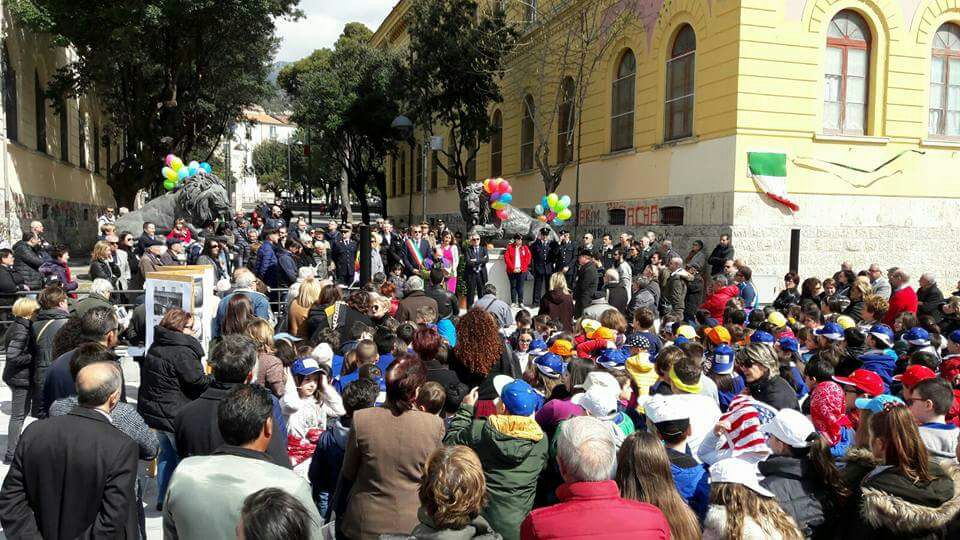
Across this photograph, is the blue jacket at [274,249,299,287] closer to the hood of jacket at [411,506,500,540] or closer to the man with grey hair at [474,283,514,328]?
the man with grey hair at [474,283,514,328]

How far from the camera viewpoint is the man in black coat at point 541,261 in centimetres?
1559

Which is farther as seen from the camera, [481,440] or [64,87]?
[64,87]

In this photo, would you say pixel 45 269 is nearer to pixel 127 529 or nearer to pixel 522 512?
pixel 127 529

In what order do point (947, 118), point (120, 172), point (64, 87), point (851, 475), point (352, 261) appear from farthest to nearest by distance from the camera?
point (120, 172) → point (64, 87) → point (947, 118) → point (352, 261) → point (851, 475)

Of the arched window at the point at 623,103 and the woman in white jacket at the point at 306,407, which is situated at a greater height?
the arched window at the point at 623,103

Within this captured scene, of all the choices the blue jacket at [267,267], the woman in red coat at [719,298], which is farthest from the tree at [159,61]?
the woman in red coat at [719,298]

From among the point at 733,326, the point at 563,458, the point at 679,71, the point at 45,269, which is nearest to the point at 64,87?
the point at 45,269

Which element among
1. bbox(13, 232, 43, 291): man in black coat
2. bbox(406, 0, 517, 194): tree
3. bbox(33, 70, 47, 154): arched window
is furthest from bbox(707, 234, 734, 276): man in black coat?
bbox(33, 70, 47, 154): arched window

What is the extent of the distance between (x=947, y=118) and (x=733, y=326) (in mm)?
14952

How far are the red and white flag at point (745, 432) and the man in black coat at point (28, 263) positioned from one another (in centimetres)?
1072

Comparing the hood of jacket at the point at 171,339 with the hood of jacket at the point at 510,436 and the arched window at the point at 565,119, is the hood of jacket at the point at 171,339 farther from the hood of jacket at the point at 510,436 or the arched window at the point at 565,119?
the arched window at the point at 565,119

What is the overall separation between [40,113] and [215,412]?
2488 centimetres

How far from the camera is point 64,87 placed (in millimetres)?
22984

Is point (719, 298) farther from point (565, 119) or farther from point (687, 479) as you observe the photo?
point (565, 119)
